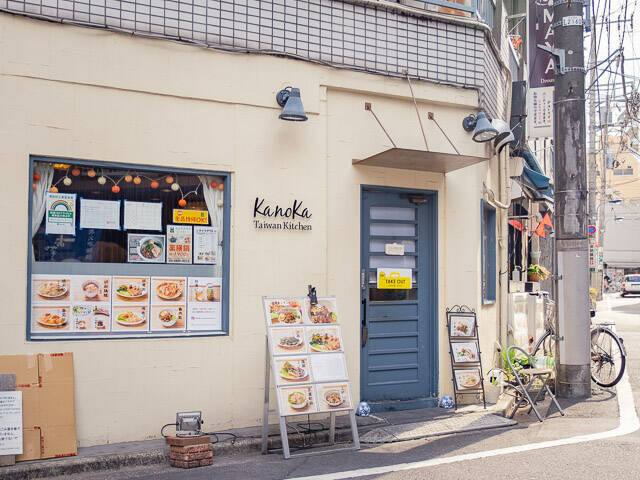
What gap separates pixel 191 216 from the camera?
7395 mm

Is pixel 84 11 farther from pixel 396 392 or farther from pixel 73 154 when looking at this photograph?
pixel 396 392

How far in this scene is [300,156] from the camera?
7.95 metres

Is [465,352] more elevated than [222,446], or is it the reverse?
[465,352]

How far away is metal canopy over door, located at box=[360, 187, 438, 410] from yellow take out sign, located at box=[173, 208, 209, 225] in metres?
2.12

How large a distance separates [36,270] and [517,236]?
1122cm

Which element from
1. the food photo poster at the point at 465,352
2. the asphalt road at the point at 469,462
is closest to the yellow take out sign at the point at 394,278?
the food photo poster at the point at 465,352

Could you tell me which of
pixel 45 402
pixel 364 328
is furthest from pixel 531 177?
pixel 45 402

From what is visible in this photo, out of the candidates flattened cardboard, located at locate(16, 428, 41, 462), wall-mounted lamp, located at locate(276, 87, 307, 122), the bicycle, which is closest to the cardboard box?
flattened cardboard, located at locate(16, 428, 41, 462)

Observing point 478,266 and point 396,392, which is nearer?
point 396,392

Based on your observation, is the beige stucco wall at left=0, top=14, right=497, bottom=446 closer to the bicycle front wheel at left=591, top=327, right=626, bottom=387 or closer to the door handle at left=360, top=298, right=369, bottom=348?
the door handle at left=360, top=298, right=369, bottom=348

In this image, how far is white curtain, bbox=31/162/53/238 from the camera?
21.8 feet

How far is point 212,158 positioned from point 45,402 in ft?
9.73

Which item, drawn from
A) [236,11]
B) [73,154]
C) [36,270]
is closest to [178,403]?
[36,270]

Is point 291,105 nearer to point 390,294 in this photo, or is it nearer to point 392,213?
point 392,213
